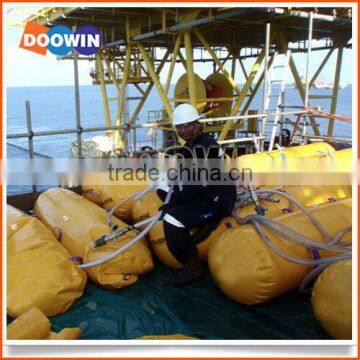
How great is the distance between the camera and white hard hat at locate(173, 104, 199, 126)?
356 centimetres

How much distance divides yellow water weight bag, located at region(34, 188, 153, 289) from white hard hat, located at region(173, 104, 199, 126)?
4.05 feet

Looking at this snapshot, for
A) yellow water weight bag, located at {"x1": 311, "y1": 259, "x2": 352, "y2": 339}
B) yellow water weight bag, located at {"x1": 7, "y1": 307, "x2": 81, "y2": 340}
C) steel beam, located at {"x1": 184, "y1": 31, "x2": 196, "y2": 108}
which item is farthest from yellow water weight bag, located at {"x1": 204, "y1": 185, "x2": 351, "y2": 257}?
steel beam, located at {"x1": 184, "y1": 31, "x2": 196, "y2": 108}

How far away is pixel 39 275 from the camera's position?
3221 millimetres

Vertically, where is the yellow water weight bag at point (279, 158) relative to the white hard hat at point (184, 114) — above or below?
below

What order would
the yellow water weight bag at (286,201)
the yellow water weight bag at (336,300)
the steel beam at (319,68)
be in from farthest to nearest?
the steel beam at (319,68) → the yellow water weight bag at (286,201) → the yellow water weight bag at (336,300)

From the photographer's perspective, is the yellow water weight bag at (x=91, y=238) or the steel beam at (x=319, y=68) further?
the steel beam at (x=319, y=68)

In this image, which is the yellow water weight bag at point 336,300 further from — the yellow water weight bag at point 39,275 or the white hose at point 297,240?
the yellow water weight bag at point 39,275

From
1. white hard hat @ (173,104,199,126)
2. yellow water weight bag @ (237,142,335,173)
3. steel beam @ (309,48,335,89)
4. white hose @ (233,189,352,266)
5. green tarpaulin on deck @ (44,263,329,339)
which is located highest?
steel beam @ (309,48,335,89)

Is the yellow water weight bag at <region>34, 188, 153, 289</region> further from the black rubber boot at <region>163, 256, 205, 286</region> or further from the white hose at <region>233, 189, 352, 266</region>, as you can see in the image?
the white hose at <region>233, 189, 352, 266</region>

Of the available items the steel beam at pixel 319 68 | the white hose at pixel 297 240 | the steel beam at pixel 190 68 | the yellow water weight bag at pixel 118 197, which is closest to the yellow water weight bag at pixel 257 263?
the white hose at pixel 297 240

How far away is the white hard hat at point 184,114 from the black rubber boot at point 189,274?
1.28 meters

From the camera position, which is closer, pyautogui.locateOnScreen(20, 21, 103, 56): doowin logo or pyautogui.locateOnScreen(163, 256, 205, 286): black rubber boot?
pyautogui.locateOnScreen(163, 256, 205, 286): black rubber boot

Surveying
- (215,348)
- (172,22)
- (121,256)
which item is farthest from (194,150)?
(172,22)

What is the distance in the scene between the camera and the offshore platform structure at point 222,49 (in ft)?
25.9
